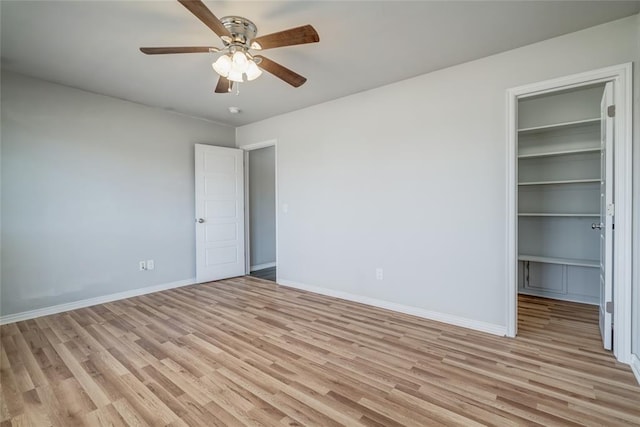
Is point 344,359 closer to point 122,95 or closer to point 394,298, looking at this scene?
point 394,298

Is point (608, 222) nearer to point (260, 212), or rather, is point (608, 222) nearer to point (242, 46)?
point (242, 46)

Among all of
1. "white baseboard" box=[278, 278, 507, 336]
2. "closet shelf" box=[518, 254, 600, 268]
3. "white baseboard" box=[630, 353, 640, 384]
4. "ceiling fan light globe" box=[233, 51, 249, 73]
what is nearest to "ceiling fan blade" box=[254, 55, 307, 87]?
"ceiling fan light globe" box=[233, 51, 249, 73]

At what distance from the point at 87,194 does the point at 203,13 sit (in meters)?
3.04

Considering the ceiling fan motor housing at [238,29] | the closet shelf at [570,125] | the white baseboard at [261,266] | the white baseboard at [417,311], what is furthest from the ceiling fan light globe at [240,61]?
the white baseboard at [261,266]

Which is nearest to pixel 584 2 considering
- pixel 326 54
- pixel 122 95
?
pixel 326 54

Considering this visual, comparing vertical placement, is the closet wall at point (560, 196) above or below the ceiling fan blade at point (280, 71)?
below

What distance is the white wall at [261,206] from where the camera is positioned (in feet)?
18.4

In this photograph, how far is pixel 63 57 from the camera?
272 centimetres

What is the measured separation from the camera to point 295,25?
7.41ft

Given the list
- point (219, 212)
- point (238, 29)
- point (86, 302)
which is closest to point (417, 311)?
point (238, 29)

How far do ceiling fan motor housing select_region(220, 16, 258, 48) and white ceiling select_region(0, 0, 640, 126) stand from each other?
4 cm

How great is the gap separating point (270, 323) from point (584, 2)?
3596 mm

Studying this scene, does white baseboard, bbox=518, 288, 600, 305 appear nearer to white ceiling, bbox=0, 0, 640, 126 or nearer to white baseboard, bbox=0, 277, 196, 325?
white ceiling, bbox=0, 0, 640, 126

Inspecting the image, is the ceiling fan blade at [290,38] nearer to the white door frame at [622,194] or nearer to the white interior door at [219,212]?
the white door frame at [622,194]
